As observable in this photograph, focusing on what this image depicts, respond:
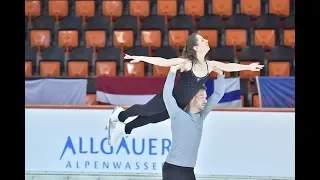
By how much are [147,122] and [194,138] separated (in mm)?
1196

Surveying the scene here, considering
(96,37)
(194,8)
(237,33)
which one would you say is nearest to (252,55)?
(237,33)

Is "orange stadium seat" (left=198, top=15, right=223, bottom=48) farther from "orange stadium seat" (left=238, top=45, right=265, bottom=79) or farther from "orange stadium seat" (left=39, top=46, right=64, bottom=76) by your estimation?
"orange stadium seat" (left=39, top=46, right=64, bottom=76)

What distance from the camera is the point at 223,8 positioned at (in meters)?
10.8

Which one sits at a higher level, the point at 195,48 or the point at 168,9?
the point at 168,9

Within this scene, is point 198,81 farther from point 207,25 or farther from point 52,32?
point 52,32

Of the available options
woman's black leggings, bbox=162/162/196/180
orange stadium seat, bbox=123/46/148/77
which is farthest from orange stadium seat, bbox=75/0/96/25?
woman's black leggings, bbox=162/162/196/180

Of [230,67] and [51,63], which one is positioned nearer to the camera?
[230,67]

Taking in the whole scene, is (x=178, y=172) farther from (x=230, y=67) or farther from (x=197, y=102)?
(x=230, y=67)

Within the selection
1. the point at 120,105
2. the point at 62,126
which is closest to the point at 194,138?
the point at 120,105

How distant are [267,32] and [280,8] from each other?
815 millimetres

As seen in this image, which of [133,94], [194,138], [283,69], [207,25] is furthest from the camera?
[207,25]

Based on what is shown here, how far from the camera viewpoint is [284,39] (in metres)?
10.3

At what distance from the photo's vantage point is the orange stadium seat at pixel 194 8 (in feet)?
35.4

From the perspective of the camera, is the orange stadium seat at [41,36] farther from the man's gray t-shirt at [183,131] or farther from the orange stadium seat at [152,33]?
the man's gray t-shirt at [183,131]
